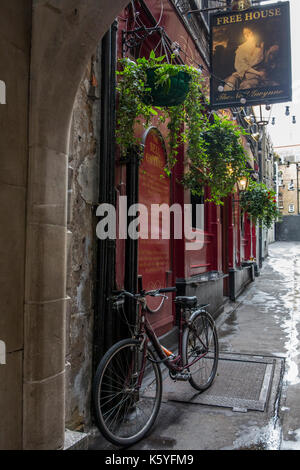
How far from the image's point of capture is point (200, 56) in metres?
8.16

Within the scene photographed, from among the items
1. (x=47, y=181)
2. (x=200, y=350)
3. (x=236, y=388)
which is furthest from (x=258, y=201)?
(x=47, y=181)

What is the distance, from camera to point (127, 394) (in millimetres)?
3414

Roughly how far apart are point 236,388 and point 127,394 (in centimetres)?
177

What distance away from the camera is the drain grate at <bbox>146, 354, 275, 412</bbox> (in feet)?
13.7

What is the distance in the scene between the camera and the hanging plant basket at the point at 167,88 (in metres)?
3.79

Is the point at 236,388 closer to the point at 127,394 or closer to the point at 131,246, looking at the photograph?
the point at 127,394

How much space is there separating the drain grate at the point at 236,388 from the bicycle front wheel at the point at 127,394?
820 millimetres

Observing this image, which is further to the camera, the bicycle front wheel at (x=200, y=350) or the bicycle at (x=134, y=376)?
the bicycle front wheel at (x=200, y=350)

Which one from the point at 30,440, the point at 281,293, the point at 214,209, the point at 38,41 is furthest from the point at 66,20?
the point at 281,293

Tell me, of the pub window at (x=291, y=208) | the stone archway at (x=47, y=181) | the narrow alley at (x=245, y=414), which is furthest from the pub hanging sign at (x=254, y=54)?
the pub window at (x=291, y=208)

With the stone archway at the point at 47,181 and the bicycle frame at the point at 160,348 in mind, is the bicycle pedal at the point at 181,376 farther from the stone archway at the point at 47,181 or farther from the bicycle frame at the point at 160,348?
the stone archway at the point at 47,181

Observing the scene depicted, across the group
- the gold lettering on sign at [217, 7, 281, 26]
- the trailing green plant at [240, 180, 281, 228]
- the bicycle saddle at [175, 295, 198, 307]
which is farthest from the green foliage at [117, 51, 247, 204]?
the trailing green plant at [240, 180, 281, 228]

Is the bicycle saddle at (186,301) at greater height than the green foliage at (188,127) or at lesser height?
lesser

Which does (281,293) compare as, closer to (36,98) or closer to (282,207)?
(36,98)
